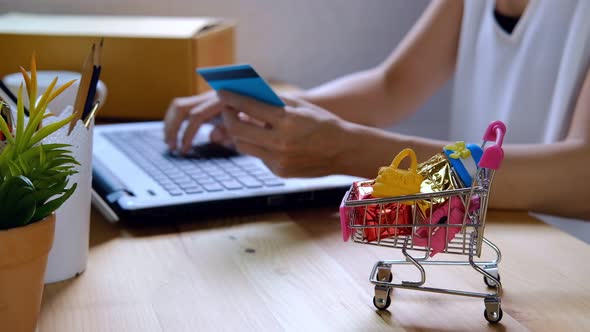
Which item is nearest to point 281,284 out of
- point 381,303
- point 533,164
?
point 381,303

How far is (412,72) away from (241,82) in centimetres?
66

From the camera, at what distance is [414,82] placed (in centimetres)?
139

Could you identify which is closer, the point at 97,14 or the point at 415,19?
the point at 97,14

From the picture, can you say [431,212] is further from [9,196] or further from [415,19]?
[415,19]

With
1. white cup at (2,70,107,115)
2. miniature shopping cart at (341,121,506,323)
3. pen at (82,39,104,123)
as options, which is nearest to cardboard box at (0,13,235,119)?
white cup at (2,70,107,115)

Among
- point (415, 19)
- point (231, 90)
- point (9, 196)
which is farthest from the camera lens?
point (415, 19)

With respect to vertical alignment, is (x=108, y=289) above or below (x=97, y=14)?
below

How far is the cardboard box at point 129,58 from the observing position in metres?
1.26

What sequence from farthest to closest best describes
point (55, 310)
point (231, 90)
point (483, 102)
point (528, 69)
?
1. point (483, 102)
2. point (528, 69)
3. point (231, 90)
4. point (55, 310)

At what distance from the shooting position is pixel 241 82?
0.81 meters

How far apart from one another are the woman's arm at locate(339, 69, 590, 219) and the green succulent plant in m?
0.45

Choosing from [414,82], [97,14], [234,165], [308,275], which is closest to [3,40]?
[97,14]

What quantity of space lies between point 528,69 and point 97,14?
39.7 inches

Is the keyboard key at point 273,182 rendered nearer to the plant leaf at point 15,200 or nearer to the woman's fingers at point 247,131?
the woman's fingers at point 247,131
